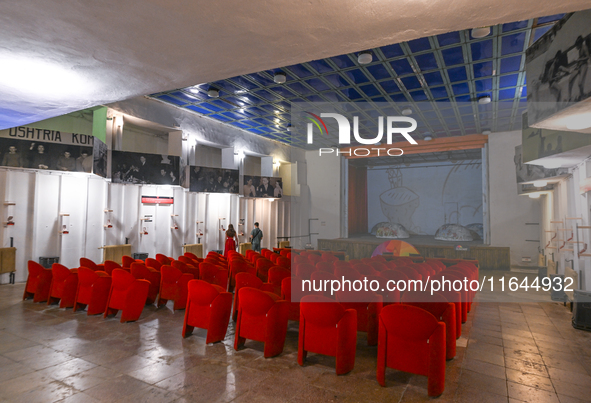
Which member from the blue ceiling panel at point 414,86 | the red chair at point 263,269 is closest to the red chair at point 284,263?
the red chair at point 263,269

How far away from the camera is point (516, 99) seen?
10781mm

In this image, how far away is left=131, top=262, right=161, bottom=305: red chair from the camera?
628 cm

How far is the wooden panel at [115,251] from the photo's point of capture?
10.9 meters

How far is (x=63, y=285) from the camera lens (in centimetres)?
618

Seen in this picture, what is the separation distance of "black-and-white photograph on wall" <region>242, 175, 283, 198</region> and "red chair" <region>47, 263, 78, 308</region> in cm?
1024

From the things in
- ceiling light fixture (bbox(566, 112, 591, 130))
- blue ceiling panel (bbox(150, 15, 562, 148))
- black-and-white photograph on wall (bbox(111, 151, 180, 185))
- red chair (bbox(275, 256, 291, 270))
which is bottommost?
red chair (bbox(275, 256, 291, 270))

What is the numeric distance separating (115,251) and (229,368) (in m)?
9.12

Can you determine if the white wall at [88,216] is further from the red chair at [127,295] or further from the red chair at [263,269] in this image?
the red chair at [263,269]

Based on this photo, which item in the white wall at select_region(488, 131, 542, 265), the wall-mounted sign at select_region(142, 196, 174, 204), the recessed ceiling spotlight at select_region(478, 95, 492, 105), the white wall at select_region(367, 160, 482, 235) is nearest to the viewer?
the recessed ceiling spotlight at select_region(478, 95, 492, 105)

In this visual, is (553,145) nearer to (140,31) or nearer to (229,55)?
(229,55)

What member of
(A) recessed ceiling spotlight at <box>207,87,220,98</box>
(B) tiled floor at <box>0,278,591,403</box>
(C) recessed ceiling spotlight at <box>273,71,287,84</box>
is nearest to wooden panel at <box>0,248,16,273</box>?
(B) tiled floor at <box>0,278,591,403</box>

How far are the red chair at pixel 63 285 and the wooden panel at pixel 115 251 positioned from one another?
4.65m

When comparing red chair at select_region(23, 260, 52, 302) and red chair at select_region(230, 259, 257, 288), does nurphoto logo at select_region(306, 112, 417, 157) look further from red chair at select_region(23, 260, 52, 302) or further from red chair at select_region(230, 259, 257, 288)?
red chair at select_region(23, 260, 52, 302)

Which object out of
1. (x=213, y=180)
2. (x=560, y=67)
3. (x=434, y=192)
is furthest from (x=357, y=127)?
(x=560, y=67)
